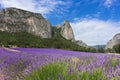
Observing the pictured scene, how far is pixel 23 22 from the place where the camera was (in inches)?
5935

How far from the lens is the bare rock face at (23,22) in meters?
140

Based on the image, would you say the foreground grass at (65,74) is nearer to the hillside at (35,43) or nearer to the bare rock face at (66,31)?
the hillside at (35,43)

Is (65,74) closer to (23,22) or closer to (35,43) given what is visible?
(35,43)

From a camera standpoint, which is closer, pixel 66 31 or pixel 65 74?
pixel 65 74

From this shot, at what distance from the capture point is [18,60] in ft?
22.6

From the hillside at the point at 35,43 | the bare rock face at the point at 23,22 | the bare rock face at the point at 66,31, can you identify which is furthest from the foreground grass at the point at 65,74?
the bare rock face at the point at 66,31

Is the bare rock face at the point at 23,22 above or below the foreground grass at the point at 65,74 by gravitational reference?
above

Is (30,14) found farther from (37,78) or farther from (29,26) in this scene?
(37,78)

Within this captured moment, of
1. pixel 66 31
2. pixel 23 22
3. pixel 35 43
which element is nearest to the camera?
pixel 35 43

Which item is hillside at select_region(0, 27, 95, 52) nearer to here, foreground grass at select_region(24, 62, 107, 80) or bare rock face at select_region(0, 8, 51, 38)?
foreground grass at select_region(24, 62, 107, 80)

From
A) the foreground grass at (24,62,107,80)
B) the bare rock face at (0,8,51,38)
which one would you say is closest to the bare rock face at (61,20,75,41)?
the bare rock face at (0,8,51,38)

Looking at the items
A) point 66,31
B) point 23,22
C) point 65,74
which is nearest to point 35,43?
point 65,74

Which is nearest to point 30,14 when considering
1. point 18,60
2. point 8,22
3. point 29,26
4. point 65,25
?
point 29,26

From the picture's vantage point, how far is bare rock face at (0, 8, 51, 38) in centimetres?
14023
